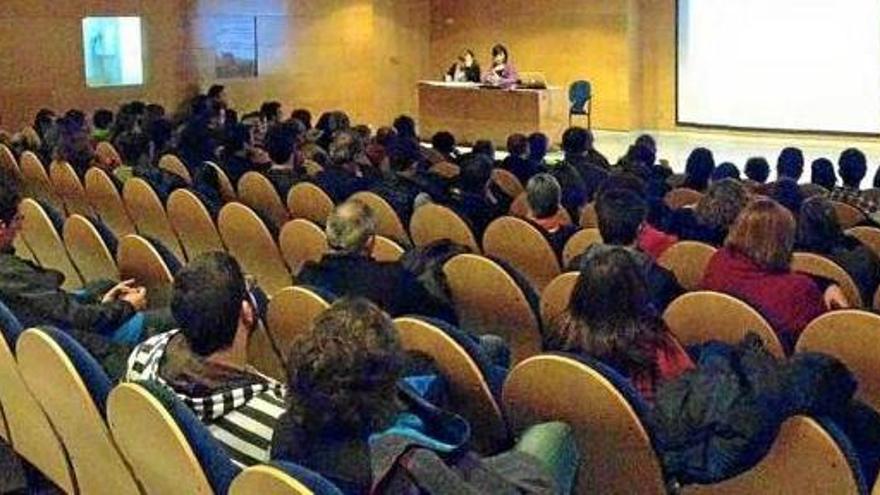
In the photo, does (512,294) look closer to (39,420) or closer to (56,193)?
(39,420)

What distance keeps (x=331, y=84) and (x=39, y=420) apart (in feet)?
46.8

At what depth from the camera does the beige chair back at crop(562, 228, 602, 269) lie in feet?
16.6

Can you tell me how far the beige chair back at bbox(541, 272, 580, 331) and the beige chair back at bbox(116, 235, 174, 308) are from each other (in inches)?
51.8

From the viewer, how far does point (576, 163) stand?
813cm

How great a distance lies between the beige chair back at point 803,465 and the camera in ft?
8.57

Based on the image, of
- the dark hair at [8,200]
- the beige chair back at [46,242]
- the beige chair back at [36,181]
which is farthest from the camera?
the beige chair back at [36,181]

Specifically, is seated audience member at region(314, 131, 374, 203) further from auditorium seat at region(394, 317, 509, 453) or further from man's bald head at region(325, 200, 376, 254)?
auditorium seat at region(394, 317, 509, 453)

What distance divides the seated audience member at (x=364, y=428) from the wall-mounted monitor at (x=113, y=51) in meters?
12.8

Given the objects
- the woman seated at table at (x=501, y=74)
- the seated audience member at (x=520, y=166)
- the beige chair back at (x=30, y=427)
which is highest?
the woman seated at table at (x=501, y=74)

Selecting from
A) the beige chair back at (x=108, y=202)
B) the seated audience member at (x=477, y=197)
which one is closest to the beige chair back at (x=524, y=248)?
the seated audience member at (x=477, y=197)

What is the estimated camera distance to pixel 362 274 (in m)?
4.10

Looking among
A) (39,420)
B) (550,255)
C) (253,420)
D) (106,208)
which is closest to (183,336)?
(253,420)

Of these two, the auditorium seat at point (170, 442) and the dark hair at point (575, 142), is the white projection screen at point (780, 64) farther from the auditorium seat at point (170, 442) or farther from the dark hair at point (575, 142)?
the auditorium seat at point (170, 442)

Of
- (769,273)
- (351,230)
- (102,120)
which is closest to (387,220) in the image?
(351,230)
